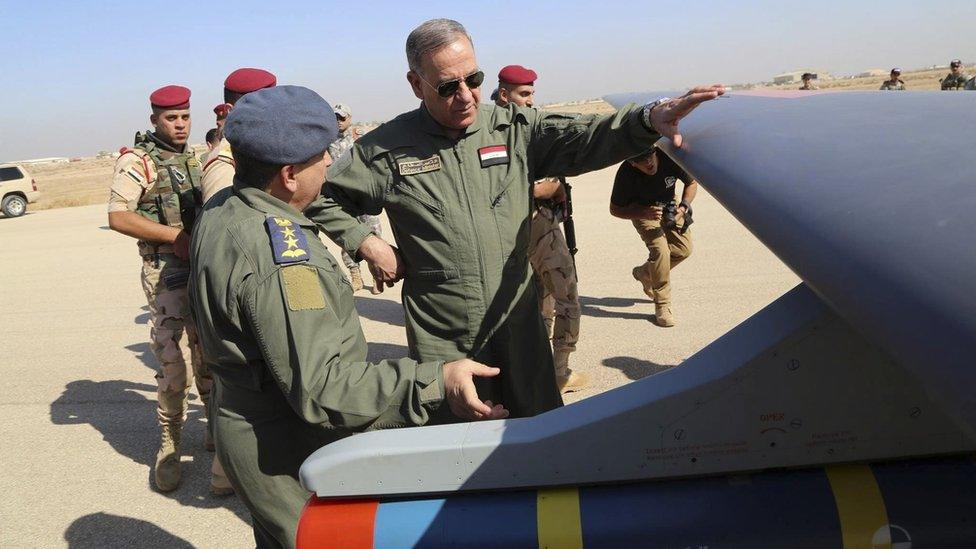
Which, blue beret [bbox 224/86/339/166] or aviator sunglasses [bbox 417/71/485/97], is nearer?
blue beret [bbox 224/86/339/166]

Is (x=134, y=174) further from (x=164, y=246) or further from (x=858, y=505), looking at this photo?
(x=858, y=505)

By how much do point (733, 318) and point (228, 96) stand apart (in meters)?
4.35

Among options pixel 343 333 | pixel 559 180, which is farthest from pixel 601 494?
pixel 559 180

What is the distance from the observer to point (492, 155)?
9.53 ft

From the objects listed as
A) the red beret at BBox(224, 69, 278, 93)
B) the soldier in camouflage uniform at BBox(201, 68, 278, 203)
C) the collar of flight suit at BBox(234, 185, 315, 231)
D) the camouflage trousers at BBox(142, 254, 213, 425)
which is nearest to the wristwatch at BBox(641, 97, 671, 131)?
the collar of flight suit at BBox(234, 185, 315, 231)

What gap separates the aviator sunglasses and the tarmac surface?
2400 mm

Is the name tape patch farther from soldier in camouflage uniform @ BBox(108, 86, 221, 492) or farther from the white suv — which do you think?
the white suv

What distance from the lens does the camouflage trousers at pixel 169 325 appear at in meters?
4.32

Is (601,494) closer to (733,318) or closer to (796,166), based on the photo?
(796,166)

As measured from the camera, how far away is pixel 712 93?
7.22ft

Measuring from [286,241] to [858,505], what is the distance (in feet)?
4.74

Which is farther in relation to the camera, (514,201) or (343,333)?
(514,201)

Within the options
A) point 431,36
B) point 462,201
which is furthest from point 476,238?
point 431,36

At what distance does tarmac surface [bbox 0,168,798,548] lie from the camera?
405cm
